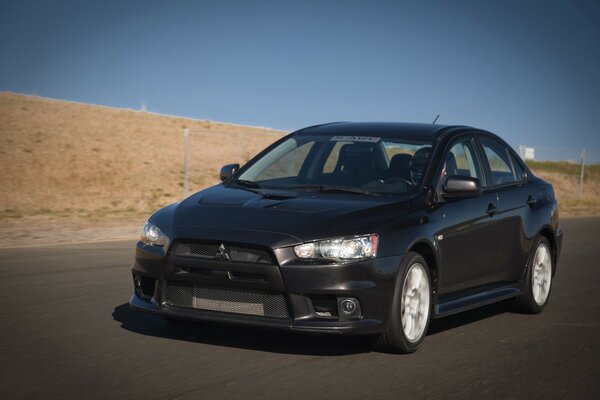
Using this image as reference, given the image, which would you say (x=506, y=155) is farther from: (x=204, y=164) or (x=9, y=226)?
(x=204, y=164)

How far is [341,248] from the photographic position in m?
6.70

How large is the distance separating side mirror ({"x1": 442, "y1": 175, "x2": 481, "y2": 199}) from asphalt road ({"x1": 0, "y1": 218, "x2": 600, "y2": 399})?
45.2 inches

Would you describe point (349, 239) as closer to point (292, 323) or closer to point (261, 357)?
point (292, 323)

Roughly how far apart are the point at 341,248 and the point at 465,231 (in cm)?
170

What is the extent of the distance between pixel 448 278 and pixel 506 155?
2438 mm

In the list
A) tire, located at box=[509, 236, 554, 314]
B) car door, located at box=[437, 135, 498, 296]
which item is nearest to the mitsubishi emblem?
car door, located at box=[437, 135, 498, 296]

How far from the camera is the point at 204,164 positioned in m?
41.9

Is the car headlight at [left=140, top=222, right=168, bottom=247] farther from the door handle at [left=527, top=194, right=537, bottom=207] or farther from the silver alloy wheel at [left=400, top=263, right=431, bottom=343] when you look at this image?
the door handle at [left=527, top=194, right=537, bottom=207]

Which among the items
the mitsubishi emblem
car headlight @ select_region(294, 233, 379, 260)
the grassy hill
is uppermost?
car headlight @ select_region(294, 233, 379, 260)

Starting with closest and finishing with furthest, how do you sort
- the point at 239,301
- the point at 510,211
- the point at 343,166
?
the point at 239,301 → the point at 343,166 → the point at 510,211

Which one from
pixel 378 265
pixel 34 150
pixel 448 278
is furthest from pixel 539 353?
pixel 34 150

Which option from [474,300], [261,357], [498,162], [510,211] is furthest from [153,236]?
[498,162]

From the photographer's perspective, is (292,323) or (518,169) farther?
(518,169)

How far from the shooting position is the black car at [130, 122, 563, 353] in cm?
664
